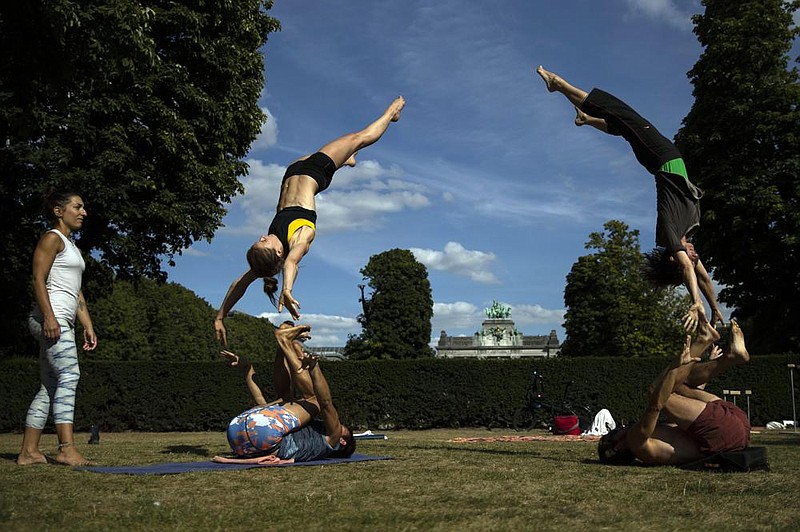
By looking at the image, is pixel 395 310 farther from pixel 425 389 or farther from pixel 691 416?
pixel 691 416

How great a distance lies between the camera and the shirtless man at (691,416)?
5.88 meters

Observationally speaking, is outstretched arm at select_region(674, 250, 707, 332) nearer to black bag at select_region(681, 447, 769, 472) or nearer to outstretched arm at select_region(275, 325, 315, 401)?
black bag at select_region(681, 447, 769, 472)

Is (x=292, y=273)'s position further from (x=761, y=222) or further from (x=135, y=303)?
(x=135, y=303)

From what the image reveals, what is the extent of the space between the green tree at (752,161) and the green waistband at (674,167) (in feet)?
62.5

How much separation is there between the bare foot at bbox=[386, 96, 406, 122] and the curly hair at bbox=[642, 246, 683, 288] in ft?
11.1

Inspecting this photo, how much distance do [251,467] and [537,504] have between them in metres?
2.74

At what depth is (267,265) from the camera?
6984 mm

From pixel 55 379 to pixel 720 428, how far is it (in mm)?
5944

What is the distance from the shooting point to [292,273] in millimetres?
6582

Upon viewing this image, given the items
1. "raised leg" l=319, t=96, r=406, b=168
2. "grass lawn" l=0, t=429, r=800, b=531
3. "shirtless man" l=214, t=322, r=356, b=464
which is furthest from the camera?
"raised leg" l=319, t=96, r=406, b=168

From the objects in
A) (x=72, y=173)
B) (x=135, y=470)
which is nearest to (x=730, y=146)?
(x=72, y=173)

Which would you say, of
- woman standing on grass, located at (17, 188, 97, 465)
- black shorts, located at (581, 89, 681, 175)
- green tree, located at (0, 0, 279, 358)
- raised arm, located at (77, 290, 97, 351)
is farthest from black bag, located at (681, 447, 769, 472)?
green tree, located at (0, 0, 279, 358)

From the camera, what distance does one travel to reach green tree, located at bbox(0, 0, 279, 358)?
55.5 feet

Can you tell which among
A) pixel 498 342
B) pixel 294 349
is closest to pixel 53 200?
pixel 294 349
